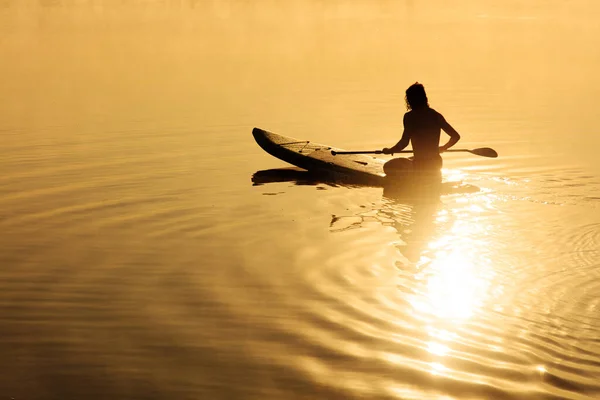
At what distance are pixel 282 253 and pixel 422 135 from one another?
3296 mm

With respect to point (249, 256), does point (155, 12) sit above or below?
above

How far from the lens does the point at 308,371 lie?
584 cm

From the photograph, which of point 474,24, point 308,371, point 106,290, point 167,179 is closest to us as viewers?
point 308,371

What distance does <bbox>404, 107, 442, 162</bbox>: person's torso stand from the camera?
1127cm

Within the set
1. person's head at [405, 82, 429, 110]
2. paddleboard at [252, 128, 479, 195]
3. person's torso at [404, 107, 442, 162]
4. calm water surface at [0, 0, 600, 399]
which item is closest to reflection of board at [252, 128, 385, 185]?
paddleboard at [252, 128, 479, 195]

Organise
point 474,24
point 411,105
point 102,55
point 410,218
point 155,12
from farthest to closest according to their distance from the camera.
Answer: point 155,12 → point 474,24 → point 102,55 → point 411,105 → point 410,218

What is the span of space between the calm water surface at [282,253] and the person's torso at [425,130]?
689mm

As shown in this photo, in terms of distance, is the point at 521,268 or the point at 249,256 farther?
the point at 249,256

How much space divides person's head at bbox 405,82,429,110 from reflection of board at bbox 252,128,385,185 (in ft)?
3.61

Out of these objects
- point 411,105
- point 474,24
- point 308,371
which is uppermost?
point 474,24

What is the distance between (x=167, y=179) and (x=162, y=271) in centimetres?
457

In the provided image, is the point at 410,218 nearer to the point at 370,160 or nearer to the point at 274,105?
the point at 370,160

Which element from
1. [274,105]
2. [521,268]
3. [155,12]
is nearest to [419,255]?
[521,268]

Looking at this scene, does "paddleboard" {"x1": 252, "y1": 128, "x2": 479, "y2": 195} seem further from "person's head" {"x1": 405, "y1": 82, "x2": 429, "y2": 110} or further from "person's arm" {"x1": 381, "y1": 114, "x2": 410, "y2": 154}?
"person's head" {"x1": 405, "y1": 82, "x2": 429, "y2": 110}
